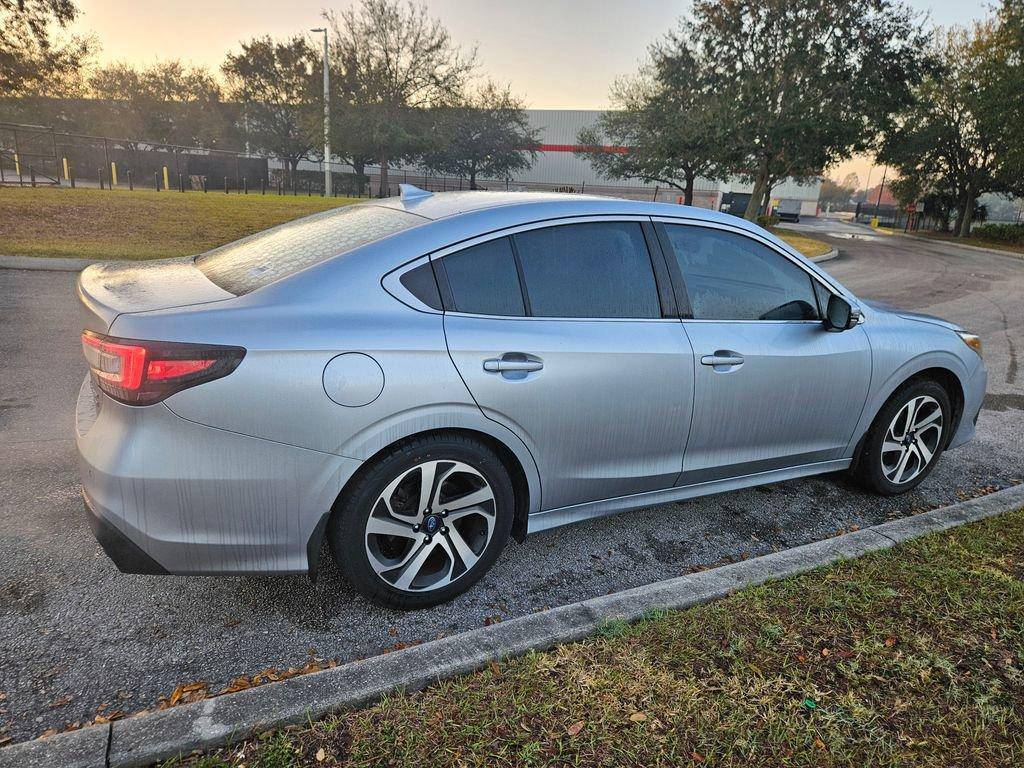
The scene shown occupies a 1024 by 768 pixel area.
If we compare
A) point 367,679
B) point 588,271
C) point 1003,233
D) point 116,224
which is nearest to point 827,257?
point 116,224

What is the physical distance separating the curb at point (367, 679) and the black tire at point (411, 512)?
366mm

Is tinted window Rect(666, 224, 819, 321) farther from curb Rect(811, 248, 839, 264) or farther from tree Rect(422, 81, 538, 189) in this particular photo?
tree Rect(422, 81, 538, 189)

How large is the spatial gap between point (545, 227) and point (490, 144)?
168ft

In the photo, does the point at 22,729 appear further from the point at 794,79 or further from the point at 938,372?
the point at 794,79

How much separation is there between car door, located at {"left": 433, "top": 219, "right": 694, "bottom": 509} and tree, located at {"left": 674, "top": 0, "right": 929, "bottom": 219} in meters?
27.4

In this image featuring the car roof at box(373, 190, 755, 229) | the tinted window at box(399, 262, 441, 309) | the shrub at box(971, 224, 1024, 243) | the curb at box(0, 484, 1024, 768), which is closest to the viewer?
the curb at box(0, 484, 1024, 768)

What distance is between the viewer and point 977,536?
3.36m

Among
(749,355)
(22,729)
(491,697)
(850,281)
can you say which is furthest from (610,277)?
(850,281)

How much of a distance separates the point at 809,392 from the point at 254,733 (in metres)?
2.94

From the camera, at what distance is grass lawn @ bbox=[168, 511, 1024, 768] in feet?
6.57

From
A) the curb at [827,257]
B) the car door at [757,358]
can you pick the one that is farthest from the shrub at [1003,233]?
the car door at [757,358]

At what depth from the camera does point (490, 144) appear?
168ft

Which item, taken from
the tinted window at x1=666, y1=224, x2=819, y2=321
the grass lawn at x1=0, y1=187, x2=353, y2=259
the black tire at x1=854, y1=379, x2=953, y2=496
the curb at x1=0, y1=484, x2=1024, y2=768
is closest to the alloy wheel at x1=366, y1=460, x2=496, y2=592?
the curb at x1=0, y1=484, x2=1024, y2=768

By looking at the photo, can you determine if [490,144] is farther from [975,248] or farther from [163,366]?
[163,366]
